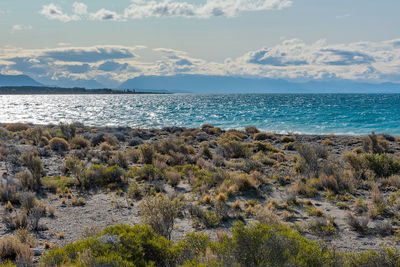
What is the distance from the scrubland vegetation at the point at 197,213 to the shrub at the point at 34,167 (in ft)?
0.14

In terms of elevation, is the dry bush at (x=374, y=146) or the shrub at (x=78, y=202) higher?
the dry bush at (x=374, y=146)

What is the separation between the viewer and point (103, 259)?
351cm

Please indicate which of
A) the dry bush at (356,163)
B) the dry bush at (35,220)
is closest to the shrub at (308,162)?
the dry bush at (356,163)

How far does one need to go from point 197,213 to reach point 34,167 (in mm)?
7230

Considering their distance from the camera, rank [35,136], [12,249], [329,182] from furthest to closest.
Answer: [35,136] < [329,182] < [12,249]

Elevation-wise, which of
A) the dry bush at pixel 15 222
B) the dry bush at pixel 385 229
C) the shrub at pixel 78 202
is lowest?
the shrub at pixel 78 202

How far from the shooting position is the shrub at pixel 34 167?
381 inches

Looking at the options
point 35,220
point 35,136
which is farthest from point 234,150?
point 35,136

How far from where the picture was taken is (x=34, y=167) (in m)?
11.2

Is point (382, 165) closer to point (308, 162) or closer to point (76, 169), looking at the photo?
point (308, 162)

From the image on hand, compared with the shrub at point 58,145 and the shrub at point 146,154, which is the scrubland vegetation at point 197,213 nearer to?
the shrub at point 146,154

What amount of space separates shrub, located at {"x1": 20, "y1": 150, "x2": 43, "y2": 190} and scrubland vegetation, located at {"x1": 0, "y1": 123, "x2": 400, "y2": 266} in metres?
0.04

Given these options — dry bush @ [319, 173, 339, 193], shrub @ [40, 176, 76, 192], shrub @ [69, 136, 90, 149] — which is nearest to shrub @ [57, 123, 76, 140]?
shrub @ [69, 136, 90, 149]

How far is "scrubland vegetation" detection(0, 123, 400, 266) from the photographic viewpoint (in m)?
4.15
